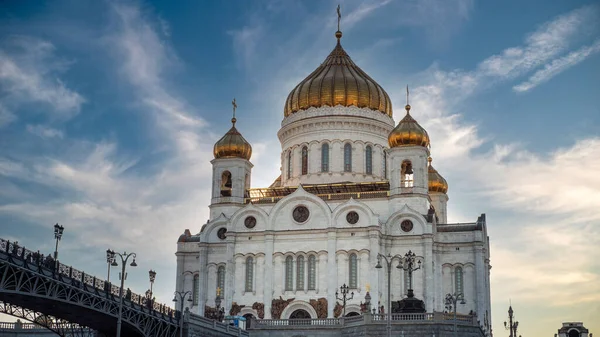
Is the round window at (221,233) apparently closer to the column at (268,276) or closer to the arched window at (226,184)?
the arched window at (226,184)

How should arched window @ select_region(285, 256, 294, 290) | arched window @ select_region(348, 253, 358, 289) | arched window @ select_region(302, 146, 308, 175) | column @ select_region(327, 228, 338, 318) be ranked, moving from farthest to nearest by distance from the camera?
arched window @ select_region(302, 146, 308, 175)
arched window @ select_region(285, 256, 294, 290)
arched window @ select_region(348, 253, 358, 289)
column @ select_region(327, 228, 338, 318)

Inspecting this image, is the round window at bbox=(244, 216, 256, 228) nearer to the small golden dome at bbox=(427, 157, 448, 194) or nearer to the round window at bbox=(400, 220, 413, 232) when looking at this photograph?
the round window at bbox=(400, 220, 413, 232)

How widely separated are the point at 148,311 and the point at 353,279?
18.2m

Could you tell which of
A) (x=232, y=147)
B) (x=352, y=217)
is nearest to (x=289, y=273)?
(x=352, y=217)

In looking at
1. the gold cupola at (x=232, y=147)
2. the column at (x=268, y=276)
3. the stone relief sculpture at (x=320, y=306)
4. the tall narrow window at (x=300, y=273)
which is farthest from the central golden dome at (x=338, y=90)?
the stone relief sculpture at (x=320, y=306)

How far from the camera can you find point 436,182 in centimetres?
→ 7425

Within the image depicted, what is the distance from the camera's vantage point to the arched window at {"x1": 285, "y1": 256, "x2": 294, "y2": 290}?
60094 mm

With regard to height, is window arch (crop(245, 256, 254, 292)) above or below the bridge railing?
above

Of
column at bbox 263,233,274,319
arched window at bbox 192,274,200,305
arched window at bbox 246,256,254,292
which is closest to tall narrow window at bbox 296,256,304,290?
column at bbox 263,233,274,319

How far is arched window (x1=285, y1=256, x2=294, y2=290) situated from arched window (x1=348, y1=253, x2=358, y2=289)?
13.5 ft

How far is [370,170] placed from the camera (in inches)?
2650

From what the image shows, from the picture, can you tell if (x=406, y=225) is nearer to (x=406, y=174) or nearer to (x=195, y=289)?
(x=406, y=174)

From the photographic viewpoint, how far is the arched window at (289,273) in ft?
197

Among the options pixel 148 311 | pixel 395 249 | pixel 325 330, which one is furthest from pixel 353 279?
pixel 148 311
